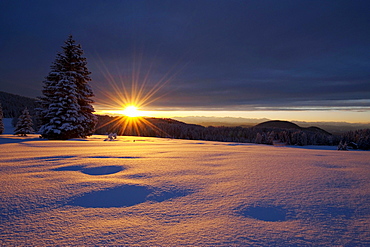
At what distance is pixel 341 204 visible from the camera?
1699mm

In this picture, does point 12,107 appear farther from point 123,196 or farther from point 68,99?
point 123,196

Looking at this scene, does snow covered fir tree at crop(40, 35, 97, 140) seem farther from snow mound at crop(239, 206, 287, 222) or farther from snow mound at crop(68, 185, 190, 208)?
snow mound at crop(239, 206, 287, 222)

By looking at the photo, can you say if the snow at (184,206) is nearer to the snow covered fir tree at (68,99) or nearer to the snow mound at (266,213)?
the snow mound at (266,213)

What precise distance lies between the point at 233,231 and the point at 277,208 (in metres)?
0.56

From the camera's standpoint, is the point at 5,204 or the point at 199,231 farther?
the point at 5,204

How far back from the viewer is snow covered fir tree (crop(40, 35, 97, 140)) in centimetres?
1102

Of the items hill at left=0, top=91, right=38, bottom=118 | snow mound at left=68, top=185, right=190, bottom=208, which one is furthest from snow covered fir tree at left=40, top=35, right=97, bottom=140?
hill at left=0, top=91, right=38, bottom=118

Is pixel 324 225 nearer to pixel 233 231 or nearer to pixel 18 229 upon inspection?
pixel 233 231

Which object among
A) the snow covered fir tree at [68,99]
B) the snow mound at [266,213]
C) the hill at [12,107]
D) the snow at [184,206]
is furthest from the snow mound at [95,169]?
the hill at [12,107]

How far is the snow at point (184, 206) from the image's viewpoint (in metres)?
1.25

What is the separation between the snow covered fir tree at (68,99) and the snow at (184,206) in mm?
9411

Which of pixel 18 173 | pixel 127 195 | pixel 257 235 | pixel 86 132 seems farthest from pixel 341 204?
pixel 86 132

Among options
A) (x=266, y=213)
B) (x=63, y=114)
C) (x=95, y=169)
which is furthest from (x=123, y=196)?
(x=63, y=114)

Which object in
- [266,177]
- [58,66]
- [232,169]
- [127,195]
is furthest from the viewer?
[58,66]
